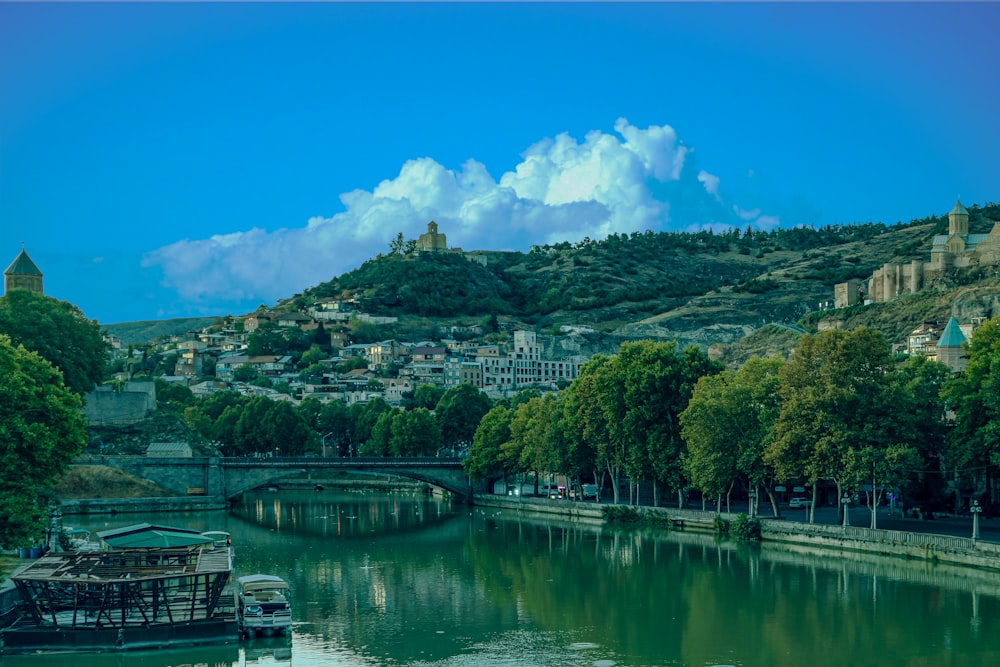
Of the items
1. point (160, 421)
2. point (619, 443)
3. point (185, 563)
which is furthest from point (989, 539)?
point (160, 421)

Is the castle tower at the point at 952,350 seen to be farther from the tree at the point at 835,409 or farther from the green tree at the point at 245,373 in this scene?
the green tree at the point at 245,373

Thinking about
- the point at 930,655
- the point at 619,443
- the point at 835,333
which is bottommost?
the point at 930,655

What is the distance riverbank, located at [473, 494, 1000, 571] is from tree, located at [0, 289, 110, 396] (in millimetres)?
31134


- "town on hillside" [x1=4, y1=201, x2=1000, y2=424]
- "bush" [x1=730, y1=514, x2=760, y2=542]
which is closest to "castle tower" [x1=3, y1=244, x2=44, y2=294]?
"town on hillside" [x1=4, y1=201, x2=1000, y2=424]

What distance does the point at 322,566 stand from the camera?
48.4 metres

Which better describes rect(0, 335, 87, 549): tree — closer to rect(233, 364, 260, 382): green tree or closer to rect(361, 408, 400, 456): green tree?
rect(361, 408, 400, 456): green tree

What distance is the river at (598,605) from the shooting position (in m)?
30.8

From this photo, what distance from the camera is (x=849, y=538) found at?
4738 cm

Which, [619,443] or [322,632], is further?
[619,443]

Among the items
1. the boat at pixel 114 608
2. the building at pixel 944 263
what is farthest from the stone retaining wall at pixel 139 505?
the building at pixel 944 263

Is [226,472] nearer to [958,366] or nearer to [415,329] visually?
[958,366]

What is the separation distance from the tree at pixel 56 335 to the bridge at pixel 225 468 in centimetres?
550

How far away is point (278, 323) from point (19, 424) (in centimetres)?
14622

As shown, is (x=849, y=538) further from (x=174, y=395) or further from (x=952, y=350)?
(x=174, y=395)
